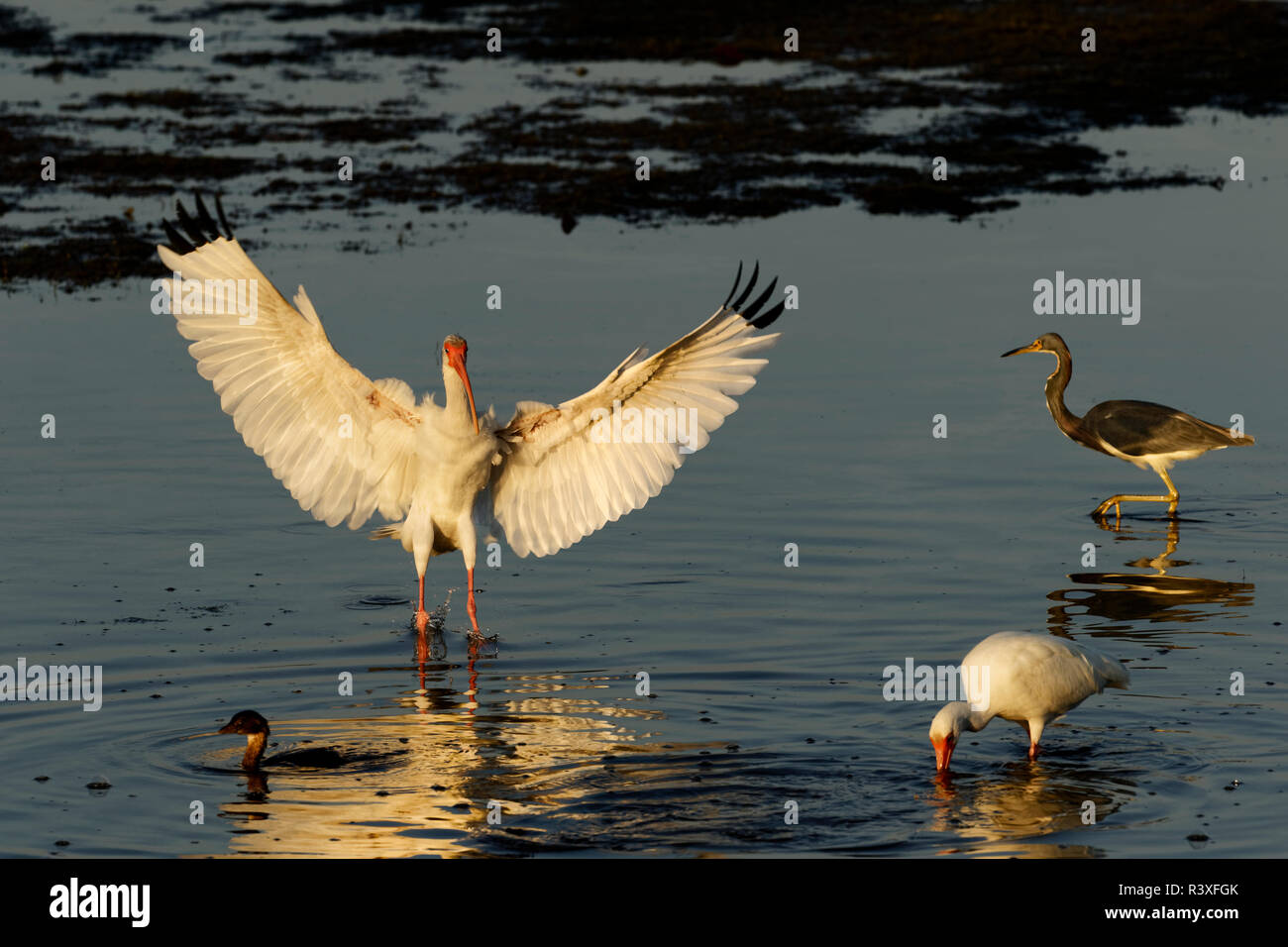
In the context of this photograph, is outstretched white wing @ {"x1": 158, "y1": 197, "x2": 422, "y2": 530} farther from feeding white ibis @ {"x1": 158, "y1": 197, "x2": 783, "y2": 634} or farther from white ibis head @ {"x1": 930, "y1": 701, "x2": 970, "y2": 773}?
white ibis head @ {"x1": 930, "y1": 701, "x2": 970, "y2": 773}

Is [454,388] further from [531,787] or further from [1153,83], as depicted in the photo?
[1153,83]

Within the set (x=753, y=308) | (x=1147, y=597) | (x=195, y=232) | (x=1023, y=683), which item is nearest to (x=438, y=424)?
(x=195, y=232)

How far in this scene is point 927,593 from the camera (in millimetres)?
11008

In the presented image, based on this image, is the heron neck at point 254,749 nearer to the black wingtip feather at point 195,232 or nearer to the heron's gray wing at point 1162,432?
the black wingtip feather at point 195,232

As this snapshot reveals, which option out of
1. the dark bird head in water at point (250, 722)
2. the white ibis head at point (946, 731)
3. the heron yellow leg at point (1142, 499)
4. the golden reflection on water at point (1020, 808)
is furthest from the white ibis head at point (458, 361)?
the heron yellow leg at point (1142, 499)

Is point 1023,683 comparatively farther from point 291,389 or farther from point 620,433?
point 291,389

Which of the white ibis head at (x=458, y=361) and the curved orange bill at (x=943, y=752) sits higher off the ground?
the white ibis head at (x=458, y=361)

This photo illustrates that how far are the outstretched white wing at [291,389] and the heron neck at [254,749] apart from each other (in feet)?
7.82

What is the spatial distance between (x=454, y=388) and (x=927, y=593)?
297 cm

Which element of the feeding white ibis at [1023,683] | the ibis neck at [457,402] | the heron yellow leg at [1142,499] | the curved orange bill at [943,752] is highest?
the ibis neck at [457,402]

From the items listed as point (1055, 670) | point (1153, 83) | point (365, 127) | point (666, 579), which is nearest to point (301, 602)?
point (666, 579)

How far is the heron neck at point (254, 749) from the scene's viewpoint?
8477 mm

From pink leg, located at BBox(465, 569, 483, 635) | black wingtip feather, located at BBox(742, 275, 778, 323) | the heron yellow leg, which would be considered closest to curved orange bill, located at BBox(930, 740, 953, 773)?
black wingtip feather, located at BBox(742, 275, 778, 323)

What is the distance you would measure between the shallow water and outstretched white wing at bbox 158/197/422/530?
0.74 metres
